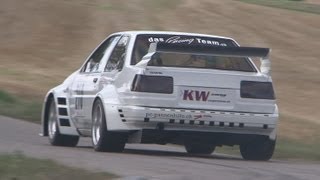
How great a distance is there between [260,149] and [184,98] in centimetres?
141

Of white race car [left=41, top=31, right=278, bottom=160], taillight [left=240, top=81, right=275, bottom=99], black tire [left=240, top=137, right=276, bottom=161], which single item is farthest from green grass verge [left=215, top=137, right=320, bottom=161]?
taillight [left=240, top=81, right=275, bottom=99]

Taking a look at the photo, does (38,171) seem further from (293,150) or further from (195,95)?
(293,150)

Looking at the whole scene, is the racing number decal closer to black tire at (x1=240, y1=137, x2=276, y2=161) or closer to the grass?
black tire at (x1=240, y1=137, x2=276, y2=161)

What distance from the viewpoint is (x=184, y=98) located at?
543 inches

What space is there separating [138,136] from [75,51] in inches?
796

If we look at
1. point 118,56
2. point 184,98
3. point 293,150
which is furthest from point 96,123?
point 293,150

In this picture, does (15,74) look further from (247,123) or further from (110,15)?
(247,123)

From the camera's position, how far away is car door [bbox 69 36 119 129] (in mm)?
14977

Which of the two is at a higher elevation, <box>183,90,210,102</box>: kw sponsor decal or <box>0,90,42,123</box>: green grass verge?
<box>183,90,210,102</box>: kw sponsor decal

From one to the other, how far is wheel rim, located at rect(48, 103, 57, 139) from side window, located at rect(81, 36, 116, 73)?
902 millimetres

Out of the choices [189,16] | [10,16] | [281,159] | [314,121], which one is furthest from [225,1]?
[281,159]

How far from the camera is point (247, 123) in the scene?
1390 centimetres

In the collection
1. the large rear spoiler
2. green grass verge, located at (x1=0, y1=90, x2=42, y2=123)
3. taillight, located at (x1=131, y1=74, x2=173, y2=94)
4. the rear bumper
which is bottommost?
green grass verge, located at (x1=0, y1=90, x2=42, y2=123)

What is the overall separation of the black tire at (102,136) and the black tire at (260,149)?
1637 millimetres
